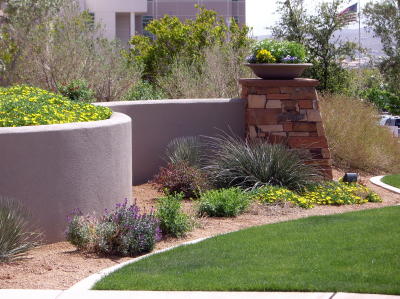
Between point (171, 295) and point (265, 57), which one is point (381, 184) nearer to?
point (265, 57)

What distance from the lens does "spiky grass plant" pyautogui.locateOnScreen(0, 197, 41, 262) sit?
8.08 metres

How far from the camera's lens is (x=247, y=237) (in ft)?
29.9

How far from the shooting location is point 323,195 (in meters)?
12.4

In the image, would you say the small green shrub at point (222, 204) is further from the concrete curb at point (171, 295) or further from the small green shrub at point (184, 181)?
the concrete curb at point (171, 295)

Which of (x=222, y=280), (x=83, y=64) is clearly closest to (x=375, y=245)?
(x=222, y=280)

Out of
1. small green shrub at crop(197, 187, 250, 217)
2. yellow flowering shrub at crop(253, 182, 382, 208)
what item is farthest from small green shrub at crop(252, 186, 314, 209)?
small green shrub at crop(197, 187, 250, 217)

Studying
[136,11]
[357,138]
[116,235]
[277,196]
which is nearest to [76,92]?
[277,196]

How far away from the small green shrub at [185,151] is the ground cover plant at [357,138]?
341cm

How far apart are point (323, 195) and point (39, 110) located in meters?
4.57

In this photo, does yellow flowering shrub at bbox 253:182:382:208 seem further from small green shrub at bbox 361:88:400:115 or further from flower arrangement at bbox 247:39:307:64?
small green shrub at bbox 361:88:400:115

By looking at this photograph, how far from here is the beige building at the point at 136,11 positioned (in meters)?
49.1

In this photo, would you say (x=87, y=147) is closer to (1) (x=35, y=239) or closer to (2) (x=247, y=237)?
(1) (x=35, y=239)

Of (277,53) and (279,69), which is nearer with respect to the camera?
(279,69)

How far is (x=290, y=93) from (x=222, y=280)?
7379 millimetres
